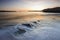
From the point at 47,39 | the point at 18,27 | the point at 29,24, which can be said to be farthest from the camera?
the point at 29,24

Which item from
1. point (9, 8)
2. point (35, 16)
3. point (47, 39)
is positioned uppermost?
point (9, 8)

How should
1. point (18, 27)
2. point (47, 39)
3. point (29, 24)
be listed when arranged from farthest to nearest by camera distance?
point (29, 24) < point (18, 27) < point (47, 39)

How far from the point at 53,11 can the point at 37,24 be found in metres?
0.25

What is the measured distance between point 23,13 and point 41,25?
0.24 meters

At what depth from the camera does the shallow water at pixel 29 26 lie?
1.00 meters

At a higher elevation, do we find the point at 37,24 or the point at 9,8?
the point at 9,8

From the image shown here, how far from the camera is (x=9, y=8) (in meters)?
1.20

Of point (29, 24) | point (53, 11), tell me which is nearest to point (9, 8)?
point (29, 24)

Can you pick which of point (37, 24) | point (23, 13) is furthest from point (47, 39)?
point (23, 13)

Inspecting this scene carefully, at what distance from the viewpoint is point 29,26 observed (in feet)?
4.01

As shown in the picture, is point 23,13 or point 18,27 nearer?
point 18,27

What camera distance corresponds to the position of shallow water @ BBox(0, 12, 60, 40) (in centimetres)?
100

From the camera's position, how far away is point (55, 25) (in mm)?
1227

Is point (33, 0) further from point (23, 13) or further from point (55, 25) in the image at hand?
point (55, 25)
